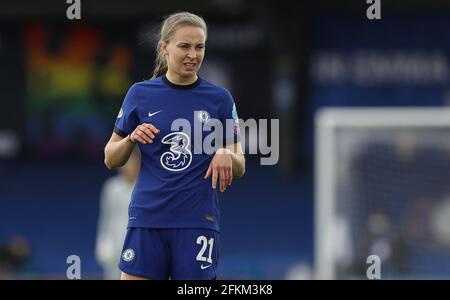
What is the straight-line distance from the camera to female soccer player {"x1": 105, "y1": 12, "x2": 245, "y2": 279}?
4.55 metres

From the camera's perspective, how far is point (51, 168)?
1988 centimetres

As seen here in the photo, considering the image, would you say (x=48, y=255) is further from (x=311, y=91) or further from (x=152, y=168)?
(x=152, y=168)

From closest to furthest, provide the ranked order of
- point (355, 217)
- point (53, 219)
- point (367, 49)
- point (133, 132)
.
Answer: point (133, 132) < point (355, 217) < point (367, 49) < point (53, 219)

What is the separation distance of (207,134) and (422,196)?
695 cm

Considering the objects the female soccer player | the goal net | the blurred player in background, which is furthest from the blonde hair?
the goal net

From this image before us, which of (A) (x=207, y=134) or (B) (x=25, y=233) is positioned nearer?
(A) (x=207, y=134)

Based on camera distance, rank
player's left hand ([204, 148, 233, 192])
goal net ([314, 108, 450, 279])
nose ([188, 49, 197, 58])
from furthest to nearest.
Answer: goal net ([314, 108, 450, 279]) < nose ([188, 49, 197, 58]) < player's left hand ([204, 148, 233, 192])

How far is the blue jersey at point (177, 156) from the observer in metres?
4.55

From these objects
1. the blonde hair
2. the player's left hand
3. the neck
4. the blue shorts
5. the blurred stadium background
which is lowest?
the blue shorts

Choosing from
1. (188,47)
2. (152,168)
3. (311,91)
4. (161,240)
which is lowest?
(161,240)

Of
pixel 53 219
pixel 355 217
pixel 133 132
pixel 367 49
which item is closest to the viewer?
pixel 133 132

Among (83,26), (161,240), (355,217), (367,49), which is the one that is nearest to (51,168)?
(83,26)

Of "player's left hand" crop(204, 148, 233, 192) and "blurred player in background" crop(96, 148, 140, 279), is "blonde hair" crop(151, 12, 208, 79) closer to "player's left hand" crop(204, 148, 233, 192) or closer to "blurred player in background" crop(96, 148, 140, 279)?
"player's left hand" crop(204, 148, 233, 192)

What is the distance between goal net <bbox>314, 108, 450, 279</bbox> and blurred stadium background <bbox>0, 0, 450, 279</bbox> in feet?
20.2
